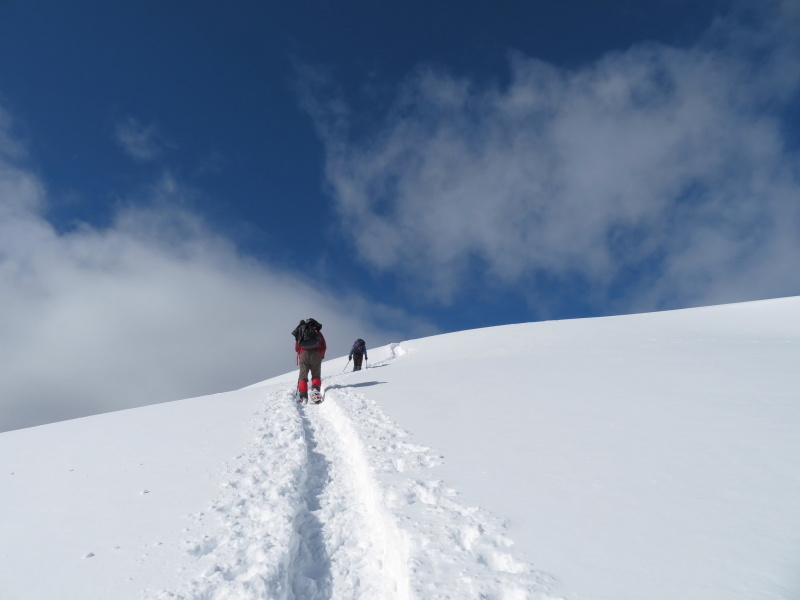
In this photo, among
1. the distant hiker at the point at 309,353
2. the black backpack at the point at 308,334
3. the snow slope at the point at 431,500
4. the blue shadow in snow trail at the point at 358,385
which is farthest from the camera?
the blue shadow in snow trail at the point at 358,385

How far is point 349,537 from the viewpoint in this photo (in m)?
3.92

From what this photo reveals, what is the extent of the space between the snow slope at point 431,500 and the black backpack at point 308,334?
3466 millimetres

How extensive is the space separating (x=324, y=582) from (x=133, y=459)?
3.67m

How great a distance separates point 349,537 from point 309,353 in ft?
24.7

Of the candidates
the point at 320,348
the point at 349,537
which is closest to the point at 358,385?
the point at 320,348

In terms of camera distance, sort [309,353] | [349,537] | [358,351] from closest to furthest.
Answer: [349,537]
[309,353]
[358,351]

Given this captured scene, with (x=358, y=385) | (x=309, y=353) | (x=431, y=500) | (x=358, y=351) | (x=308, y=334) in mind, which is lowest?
(x=431, y=500)

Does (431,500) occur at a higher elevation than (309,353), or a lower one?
lower

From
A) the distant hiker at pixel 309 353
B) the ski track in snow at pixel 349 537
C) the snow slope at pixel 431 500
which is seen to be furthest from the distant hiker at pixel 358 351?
the ski track in snow at pixel 349 537

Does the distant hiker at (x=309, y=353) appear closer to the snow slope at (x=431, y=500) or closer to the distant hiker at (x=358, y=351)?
the snow slope at (x=431, y=500)

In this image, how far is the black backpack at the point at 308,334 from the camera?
1123 cm

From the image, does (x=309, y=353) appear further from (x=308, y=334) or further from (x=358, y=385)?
(x=358, y=385)

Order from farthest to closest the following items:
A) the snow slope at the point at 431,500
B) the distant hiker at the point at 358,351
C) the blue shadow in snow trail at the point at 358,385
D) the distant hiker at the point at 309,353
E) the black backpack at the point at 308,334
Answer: the distant hiker at the point at 358,351
the blue shadow in snow trail at the point at 358,385
the black backpack at the point at 308,334
the distant hiker at the point at 309,353
the snow slope at the point at 431,500

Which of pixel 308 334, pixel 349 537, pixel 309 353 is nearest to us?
pixel 349 537
